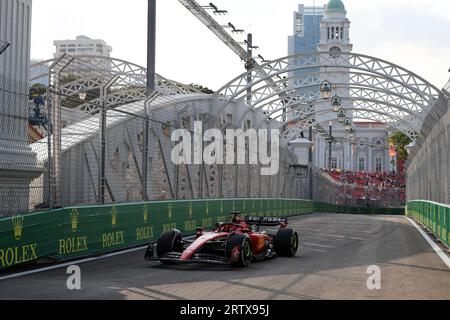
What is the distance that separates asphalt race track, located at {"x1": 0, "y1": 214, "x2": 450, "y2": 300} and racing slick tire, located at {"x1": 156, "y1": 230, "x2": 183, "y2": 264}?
0.28 m

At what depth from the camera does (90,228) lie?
1288 centimetres

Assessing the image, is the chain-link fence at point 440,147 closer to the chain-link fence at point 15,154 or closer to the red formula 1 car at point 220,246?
the red formula 1 car at point 220,246

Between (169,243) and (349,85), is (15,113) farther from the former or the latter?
(349,85)

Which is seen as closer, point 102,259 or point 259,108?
point 102,259

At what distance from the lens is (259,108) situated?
4031cm

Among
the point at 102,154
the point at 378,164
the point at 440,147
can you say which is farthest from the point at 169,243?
the point at 378,164

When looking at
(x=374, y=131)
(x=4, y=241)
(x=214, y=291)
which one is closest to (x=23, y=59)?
(x=4, y=241)

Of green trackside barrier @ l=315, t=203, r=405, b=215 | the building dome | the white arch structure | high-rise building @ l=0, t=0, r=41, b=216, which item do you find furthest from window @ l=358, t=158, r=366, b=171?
high-rise building @ l=0, t=0, r=41, b=216

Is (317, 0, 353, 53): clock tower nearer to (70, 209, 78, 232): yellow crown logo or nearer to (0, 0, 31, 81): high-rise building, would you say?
(0, 0, 31, 81): high-rise building

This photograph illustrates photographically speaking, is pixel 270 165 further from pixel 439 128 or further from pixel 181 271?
pixel 181 271

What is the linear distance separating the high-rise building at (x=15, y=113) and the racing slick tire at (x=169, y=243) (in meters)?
2.08

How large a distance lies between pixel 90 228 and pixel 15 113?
2.59 meters
